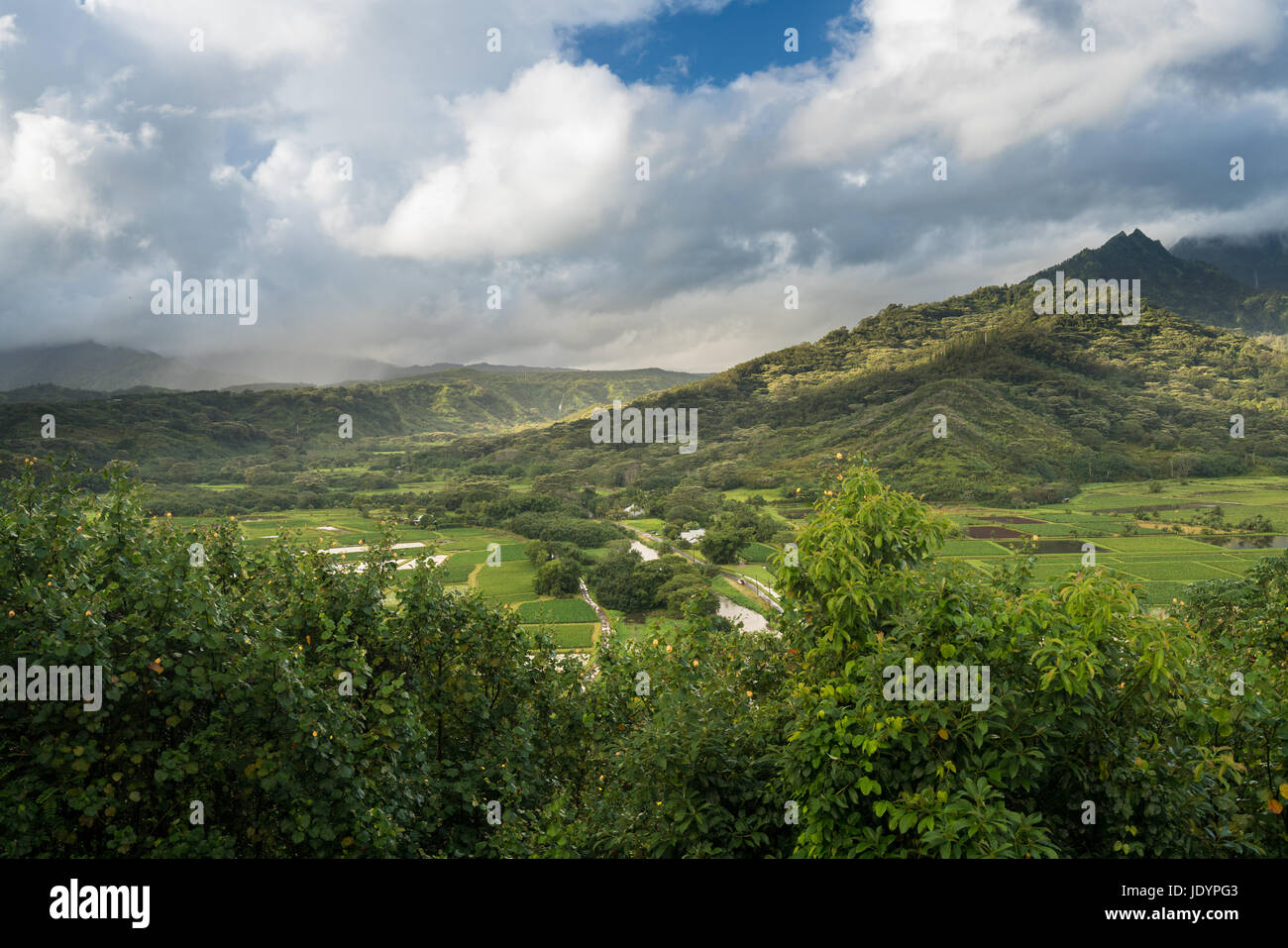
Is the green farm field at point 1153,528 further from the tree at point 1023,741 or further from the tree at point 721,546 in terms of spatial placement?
the tree at point 1023,741

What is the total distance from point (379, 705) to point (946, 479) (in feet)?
376

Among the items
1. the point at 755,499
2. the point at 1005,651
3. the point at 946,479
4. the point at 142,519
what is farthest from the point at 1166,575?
the point at 142,519

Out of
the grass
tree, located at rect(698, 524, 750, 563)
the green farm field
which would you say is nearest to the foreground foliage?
the grass

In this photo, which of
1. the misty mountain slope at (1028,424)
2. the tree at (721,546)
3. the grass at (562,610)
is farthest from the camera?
the misty mountain slope at (1028,424)

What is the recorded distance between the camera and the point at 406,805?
272 inches

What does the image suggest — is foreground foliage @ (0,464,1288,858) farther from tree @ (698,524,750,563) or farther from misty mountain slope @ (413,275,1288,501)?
misty mountain slope @ (413,275,1288,501)

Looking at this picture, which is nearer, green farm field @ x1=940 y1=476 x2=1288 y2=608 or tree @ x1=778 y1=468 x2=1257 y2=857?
tree @ x1=778 y1=468 x2=1257 y2=857

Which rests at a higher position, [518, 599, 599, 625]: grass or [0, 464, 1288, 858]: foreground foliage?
[0, 464, 1288, 858]: foreground foliage

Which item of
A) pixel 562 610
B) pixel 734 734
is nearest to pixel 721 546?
pixel 562 610

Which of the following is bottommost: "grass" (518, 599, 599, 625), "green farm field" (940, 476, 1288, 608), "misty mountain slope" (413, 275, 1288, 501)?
"grass" (518, 599, 599, 625)

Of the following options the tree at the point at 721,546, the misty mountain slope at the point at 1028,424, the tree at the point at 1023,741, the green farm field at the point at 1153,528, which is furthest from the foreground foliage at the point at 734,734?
the misty mountain slope at the point at 1028,424

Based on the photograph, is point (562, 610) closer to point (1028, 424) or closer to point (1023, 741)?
point (1023, 741)

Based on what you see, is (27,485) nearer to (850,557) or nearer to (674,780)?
(674,780)

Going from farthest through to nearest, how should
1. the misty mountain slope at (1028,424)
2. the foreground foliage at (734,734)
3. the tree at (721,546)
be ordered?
the misty mountain slope at (1028,424), the tree at (721,546), the foreground foliage at (734,734)
